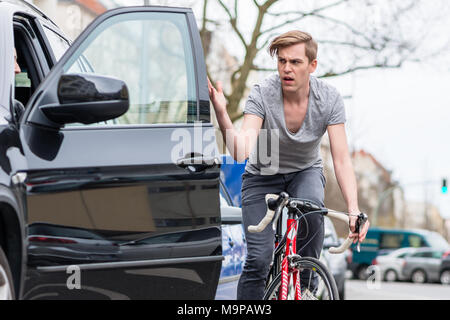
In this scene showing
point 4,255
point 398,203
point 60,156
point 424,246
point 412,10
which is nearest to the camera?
point 4,255

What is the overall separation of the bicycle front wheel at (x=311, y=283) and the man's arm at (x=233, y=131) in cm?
62

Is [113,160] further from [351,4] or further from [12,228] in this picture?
[351,4]

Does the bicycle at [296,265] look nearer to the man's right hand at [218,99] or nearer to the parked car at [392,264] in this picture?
the man's right hand at [218,99]

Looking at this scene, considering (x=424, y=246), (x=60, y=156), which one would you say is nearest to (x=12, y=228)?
(x=60, y=156)

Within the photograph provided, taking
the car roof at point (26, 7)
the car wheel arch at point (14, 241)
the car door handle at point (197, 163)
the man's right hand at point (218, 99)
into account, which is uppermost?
the car roof at point (26, 7)

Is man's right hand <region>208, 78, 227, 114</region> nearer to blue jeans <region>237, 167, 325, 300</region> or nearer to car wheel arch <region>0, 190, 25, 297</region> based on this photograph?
blue jeans <region>237, 167, 325, 300</region>

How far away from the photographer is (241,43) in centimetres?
1903

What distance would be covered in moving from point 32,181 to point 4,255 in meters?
0.32

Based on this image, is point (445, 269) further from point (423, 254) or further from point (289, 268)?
point (289, 268)

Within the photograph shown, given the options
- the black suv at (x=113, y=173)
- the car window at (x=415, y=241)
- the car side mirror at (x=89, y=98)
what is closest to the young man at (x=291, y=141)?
the black suv at (x=113, y=173)

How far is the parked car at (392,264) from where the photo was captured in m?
34.0

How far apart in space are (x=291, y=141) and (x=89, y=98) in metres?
1.36

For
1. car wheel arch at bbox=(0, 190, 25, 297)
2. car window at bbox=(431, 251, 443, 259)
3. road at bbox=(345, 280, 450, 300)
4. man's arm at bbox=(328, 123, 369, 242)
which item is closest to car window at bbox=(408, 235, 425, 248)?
car window at bbox=(431, 251, 443, 259)

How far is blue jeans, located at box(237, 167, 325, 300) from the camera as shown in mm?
4270
